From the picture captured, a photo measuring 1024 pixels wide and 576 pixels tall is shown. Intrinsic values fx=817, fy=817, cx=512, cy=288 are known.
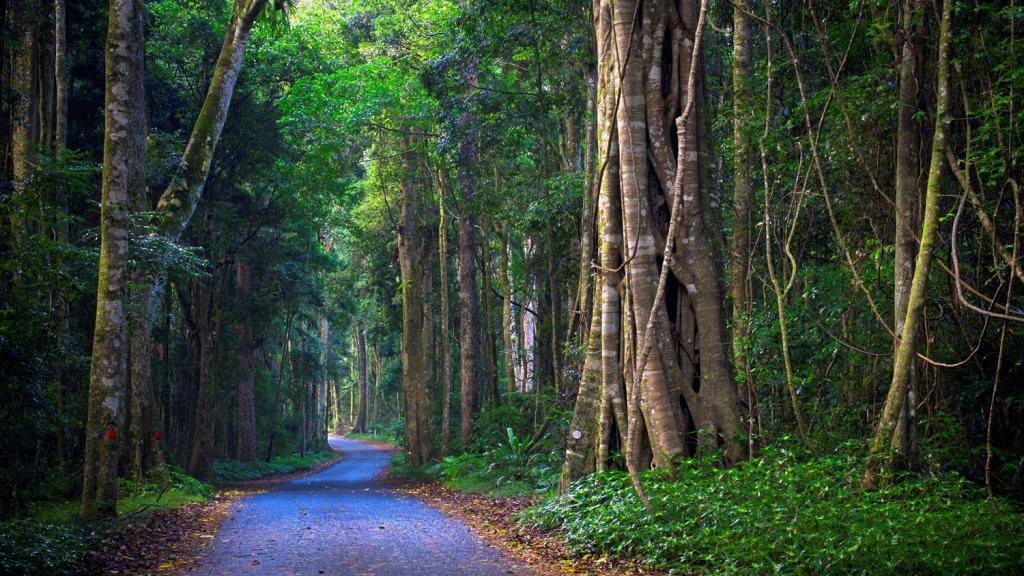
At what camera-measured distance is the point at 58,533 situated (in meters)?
8.09

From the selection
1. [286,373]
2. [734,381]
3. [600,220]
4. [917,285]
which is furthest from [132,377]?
[286,373]

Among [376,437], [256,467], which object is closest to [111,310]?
[256,467]

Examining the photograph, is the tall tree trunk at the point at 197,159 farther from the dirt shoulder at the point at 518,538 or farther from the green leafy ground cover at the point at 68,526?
the dirt shoulder at the point at 518,538

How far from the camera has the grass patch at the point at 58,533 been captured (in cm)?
689

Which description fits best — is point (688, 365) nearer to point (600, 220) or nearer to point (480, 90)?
point (600, 220)

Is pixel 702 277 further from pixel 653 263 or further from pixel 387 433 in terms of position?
pixel 387 433

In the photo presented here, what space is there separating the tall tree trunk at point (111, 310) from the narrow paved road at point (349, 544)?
1652 mm

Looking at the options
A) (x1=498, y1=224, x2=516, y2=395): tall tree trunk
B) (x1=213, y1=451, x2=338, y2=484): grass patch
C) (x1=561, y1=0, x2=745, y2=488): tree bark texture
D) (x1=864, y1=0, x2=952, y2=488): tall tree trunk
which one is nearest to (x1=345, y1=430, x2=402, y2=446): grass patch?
(x1=213, y1=451, x2=338, y2=484): grass patch

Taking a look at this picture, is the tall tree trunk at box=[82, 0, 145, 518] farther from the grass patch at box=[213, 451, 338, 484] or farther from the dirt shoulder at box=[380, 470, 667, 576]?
the grass patch at box=[213, 451, 338, 484]

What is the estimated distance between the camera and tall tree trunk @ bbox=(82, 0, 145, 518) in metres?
10.1

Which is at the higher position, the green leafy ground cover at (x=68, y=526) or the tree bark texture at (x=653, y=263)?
the tree bark texture at (x=653, y=263)

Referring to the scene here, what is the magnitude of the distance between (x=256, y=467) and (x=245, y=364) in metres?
3.95

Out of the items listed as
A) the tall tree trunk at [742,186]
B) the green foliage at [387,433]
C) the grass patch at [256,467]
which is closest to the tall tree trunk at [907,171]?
the tall tree trunk at [742,186]

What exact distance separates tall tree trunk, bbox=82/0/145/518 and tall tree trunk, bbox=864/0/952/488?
346 inches
